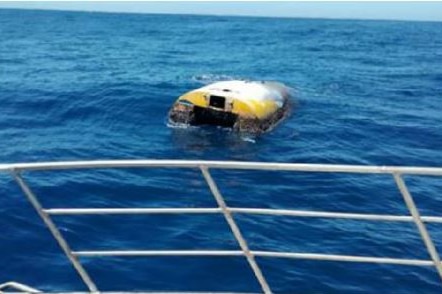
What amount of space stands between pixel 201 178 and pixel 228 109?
7.29 meters

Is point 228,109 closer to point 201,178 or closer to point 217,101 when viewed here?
point 217,101

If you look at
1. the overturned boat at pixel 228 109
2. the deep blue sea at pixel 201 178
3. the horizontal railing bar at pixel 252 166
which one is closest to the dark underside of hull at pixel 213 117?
the overturned boat at pixel 228 109

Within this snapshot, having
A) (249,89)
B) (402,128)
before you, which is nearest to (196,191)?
(249,89)

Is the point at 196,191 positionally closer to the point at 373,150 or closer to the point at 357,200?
the point at 357,200

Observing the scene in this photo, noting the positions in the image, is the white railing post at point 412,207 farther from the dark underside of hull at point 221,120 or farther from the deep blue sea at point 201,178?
the dark underside of hull at point 221,120

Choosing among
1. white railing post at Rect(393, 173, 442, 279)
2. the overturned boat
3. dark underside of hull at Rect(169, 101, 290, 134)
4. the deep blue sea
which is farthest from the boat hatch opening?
white railing post at Rect(393, 173, 442, 279)

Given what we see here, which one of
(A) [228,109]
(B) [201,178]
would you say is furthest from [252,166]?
(A) [228,109]

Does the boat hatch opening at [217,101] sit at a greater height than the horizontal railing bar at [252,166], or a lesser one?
greater

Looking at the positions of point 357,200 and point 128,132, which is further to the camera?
point 128,132

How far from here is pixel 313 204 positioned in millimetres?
16094

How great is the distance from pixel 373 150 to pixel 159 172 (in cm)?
914

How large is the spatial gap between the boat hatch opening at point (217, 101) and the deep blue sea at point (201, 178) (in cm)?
→ 116

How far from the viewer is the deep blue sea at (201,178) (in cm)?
1172

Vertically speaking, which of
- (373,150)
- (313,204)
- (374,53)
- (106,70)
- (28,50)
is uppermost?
(374,53)
